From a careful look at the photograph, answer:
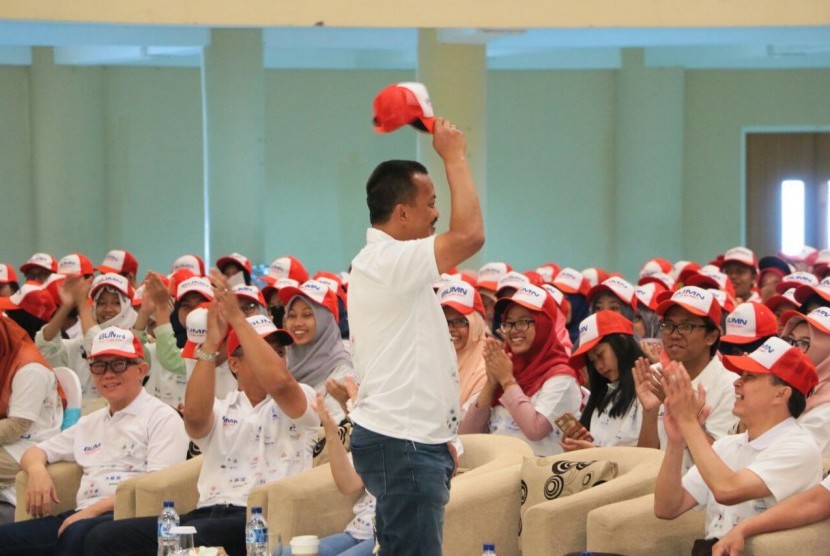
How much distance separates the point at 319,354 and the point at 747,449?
2873 millimetres

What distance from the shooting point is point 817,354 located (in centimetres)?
542

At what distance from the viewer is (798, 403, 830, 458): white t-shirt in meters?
4.88

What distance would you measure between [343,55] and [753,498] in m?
13.7

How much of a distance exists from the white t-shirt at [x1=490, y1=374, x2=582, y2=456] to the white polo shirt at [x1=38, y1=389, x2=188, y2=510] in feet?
4.56

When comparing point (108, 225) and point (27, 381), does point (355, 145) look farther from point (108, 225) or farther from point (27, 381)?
point (27, 381)

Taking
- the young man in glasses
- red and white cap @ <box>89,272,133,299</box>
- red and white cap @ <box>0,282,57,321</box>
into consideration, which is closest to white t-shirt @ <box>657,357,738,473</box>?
the young man in glasses

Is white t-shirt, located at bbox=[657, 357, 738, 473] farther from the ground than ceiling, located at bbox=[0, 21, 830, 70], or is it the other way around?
ceiling, located at bbox=[0, 21, 830, 70]

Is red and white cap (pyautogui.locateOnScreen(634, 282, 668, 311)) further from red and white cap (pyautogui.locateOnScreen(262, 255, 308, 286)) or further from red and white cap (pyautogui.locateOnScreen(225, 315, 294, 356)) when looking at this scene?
red and white cap (pyautogui.locateOnScreen(225, 315, 294, 356))

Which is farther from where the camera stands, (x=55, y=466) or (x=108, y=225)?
(x=108, y=225)

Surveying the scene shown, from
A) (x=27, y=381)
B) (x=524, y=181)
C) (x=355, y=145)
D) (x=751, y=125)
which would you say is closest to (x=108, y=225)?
(x=355, y=145)

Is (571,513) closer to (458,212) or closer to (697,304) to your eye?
(697,304)

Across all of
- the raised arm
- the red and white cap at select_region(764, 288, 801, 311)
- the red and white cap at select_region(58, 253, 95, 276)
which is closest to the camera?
the raised arm

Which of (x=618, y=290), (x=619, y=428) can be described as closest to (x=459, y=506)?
(x=619, y=428)

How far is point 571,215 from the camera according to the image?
17688mm
